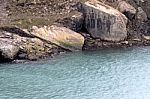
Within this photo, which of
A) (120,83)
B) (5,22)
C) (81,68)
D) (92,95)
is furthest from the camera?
(5,22)

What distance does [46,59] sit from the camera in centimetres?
8444

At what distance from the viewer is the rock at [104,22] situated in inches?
3743

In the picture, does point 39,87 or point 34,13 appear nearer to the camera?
point 39,87

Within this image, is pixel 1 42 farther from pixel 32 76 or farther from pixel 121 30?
pixel 121 30

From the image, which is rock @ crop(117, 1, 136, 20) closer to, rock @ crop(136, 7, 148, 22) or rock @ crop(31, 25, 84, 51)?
rock @ crop(136, 7, 148, 22)

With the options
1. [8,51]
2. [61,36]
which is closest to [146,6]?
[61,36]

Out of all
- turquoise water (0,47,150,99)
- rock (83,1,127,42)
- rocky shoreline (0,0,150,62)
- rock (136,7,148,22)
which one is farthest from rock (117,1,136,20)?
turquoise water (0,47,150,99)

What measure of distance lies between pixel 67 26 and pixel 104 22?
7134 mm

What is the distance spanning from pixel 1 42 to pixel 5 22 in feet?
34.3

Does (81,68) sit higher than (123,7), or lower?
lower

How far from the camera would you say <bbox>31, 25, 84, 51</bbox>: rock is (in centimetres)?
8912

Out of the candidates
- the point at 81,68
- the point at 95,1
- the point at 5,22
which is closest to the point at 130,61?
the point at 81,68

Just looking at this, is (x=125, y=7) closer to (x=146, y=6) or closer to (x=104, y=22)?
(x=146, y=6)

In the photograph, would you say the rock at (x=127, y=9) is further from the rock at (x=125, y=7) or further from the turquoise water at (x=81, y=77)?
the turquoise water at (x=81, y=77)
